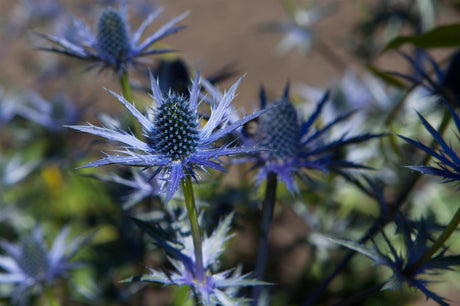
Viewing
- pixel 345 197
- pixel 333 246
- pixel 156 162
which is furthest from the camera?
pixel 345 197

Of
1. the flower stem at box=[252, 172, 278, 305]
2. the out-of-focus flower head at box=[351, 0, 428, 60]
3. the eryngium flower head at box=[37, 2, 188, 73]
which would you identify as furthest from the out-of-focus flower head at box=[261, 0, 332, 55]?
the flower stem at box=[252, 172, 278, 305]

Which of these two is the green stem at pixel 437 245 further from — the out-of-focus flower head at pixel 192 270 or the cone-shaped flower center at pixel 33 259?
the cone-shaped flower center at pixel 33 259

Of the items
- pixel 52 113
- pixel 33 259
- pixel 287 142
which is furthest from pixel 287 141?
pixel 52 113

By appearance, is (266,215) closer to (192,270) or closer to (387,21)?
(192,270)

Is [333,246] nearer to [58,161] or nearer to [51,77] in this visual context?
[58,161]

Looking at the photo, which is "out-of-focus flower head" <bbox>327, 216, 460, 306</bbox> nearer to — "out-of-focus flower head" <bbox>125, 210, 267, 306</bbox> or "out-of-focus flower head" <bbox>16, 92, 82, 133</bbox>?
"out-of-focus flower head" <bbox>125, 210, 267, 306</bbox>

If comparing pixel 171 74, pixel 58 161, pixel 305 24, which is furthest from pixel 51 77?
pixel 171 74

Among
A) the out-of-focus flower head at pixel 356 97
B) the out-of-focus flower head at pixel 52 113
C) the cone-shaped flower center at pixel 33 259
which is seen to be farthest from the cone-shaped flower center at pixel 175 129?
the out-of-focus flower head at pixel 52 113
